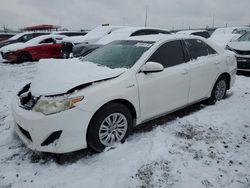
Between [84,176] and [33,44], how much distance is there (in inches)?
418

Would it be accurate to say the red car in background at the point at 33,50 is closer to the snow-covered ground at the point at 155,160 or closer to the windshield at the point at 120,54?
the snow-covered ground at the point at 155,160

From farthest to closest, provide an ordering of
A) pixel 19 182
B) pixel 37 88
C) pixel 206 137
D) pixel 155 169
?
pixel 206 137 → pixel 37 88 → pixel 155 169 → pixel 19 182

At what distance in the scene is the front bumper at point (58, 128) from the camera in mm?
2832

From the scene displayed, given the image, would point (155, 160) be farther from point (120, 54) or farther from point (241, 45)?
point (241, 45)

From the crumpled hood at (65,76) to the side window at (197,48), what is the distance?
1629mm

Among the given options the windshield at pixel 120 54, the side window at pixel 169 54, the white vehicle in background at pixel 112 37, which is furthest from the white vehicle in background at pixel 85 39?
the side window at pixel 169 54

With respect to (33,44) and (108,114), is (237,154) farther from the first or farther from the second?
(33,44)

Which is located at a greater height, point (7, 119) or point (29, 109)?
point (29, 109)

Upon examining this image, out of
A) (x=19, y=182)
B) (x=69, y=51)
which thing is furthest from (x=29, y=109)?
(x=69, y=51)

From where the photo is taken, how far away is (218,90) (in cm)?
518

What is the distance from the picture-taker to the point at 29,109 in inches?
121

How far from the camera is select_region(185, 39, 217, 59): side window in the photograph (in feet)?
14.8

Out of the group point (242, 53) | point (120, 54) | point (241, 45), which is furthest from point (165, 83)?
point (241, 45)

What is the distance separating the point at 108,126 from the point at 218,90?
9.68ft
